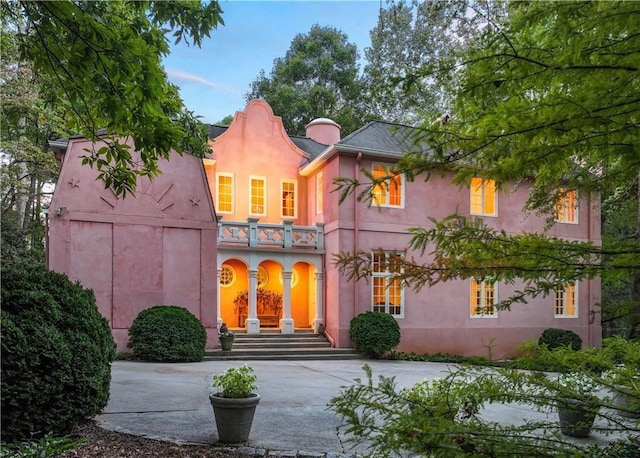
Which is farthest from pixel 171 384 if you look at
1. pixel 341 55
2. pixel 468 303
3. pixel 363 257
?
pixel 341 55

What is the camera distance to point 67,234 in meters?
12.5

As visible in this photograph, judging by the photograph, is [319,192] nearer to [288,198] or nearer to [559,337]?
[288,198]

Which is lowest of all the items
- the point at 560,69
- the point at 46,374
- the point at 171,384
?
the point at 171,384

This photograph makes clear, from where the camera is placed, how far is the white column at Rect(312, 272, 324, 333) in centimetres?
1567

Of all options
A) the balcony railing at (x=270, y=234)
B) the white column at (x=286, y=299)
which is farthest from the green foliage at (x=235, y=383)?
the white column at (x=286, y=299)

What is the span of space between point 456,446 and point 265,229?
14155mm

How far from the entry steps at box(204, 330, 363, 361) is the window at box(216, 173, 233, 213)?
169 inches

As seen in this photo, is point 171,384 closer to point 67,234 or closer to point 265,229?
point 67,234

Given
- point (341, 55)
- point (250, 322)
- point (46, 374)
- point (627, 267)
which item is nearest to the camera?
point (627, 267)

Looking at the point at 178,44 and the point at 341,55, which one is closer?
the point at 178,44

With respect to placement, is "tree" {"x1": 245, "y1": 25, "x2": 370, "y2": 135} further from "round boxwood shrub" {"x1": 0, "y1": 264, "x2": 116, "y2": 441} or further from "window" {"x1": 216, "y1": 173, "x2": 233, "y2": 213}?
"round boxwood shrub" {"x1": 0, "y1": 264, "x2": 116, "y2": 441}

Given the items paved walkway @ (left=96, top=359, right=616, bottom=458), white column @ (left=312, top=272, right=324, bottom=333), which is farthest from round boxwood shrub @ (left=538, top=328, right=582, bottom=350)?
white column @ (left=312, top=272, right=324, bottom=333)

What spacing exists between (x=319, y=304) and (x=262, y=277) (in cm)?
290

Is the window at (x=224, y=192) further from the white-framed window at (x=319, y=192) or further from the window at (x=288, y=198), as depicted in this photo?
the white-framed window at (x=319, y=192)
